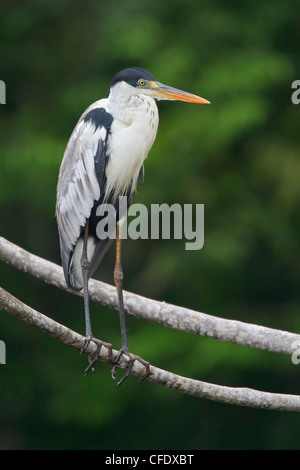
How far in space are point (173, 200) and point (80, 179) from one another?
10.2 feet

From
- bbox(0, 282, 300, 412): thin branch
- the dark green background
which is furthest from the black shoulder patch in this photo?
the dark green background

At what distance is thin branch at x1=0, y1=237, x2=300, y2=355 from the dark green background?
2500 mm

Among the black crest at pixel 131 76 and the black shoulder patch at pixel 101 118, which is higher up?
the black crest at pixel 131 76

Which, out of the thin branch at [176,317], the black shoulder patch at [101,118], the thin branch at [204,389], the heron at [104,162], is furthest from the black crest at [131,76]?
the thin branch at [204,389]

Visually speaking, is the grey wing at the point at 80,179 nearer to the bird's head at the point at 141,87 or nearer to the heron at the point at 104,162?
the heron at the point at 104,162

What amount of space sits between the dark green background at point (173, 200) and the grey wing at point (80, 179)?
2635mm

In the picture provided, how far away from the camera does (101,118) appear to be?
3318 millimetres

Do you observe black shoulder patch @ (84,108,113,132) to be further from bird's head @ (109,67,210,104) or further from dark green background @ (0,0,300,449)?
dark green background @ (0,0,300,449)

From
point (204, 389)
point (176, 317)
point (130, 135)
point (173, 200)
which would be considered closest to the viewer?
point (204, 389)

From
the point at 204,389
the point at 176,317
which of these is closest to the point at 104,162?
the point at 176,317

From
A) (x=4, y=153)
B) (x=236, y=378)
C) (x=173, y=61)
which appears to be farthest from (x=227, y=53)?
(x=236, y=378)

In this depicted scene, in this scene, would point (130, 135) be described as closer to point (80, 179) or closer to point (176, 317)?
point (80, 179)

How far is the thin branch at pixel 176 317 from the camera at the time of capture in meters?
3.34

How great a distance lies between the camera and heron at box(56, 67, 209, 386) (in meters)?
3.31
